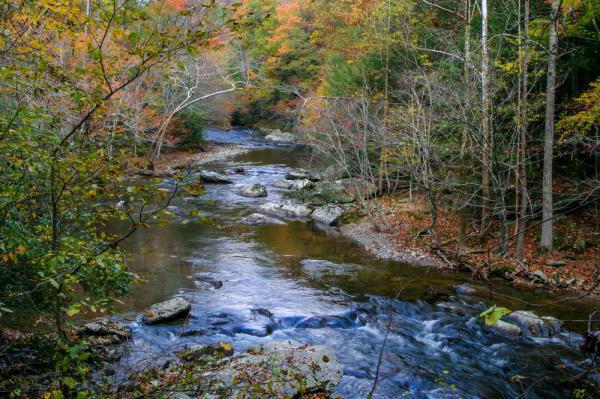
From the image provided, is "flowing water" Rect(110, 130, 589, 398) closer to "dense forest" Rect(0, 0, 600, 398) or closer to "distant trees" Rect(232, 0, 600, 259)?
"dense forest" Rect(0, 0, 600, 398)

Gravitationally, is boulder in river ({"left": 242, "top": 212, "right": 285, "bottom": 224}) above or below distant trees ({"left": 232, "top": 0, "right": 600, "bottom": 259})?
below

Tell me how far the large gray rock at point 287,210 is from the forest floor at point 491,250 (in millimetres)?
2059

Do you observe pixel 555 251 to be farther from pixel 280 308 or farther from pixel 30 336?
pixel 30 336

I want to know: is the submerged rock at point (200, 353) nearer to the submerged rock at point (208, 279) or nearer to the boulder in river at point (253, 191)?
the submerged rock at point (208, 279)

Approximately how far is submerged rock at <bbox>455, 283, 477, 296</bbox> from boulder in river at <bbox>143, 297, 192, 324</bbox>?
19.5ft

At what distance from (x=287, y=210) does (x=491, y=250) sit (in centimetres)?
825

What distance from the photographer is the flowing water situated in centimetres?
718

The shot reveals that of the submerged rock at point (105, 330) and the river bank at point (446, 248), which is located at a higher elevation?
the submerged rock at point (105, 330)

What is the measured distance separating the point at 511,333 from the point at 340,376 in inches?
156

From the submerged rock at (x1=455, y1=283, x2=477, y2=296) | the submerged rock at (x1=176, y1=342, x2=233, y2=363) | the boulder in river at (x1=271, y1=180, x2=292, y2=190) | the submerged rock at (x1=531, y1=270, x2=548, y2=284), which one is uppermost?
the submerged rock at (x1=176, y1=342, x2=233, y2=363)

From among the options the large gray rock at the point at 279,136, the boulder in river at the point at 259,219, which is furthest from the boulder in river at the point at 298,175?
the large gray rock at the point at 279,136

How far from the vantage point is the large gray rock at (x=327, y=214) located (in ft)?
56.0

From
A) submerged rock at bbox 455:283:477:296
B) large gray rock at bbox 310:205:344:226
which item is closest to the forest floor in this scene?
submerged rock at bbox 455:283:477:296

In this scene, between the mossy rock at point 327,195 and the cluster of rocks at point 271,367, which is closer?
the cluster of rocks at point 271,367
